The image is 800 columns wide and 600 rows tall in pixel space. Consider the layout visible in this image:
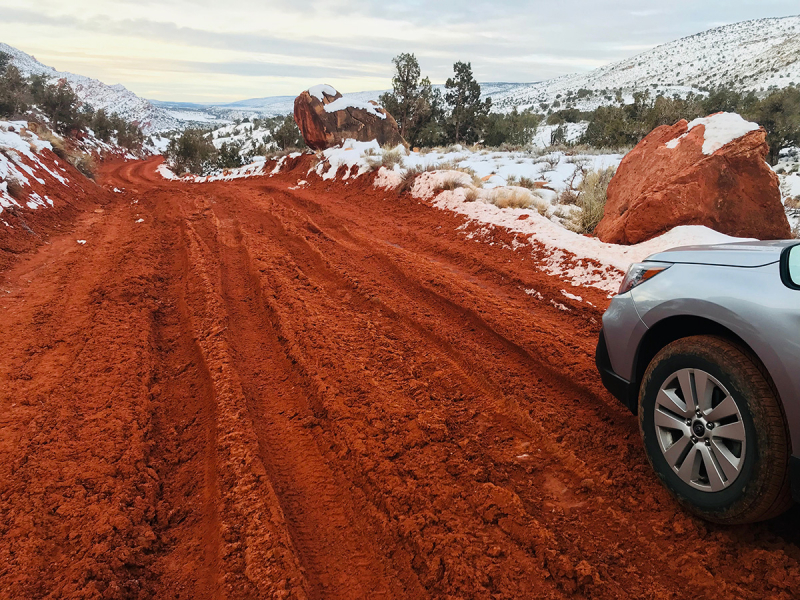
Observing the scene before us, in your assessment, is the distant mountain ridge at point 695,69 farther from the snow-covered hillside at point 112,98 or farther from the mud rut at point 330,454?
the mud rut at point 330,454

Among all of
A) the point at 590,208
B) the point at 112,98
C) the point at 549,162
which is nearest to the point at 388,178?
the point at 590,208

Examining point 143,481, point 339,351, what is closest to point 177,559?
point 143,481

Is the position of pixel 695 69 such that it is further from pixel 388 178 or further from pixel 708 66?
pixel 388 178

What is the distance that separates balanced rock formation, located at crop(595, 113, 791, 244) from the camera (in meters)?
6.67

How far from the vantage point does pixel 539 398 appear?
138 inches

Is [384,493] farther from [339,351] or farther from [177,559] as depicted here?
[339,351]

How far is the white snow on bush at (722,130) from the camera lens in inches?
273

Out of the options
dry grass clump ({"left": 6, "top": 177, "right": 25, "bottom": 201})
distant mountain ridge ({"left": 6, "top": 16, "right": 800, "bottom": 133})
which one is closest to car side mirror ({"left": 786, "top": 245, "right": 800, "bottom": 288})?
dry grass clump ({"left": 6, "top": 177, "right": 25, "bottom": 201})

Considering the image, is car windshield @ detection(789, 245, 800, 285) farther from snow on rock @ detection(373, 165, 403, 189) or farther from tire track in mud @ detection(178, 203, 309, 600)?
snow on rock @ detection(373, 165, 403, 189)

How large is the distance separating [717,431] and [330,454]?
2.20 metres

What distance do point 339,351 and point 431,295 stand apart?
1.78 metres

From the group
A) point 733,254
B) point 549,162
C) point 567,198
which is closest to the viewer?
point 733,254

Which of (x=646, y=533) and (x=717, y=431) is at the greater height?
(x=717, y=431)

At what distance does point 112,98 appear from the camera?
122500 millimetres
